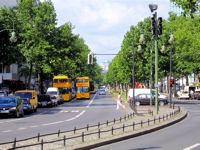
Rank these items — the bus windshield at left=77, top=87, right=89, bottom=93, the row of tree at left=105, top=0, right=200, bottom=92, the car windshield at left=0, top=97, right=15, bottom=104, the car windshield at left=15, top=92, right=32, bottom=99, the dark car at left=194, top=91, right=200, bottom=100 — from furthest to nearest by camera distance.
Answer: the dark car at left=194, top=91, right=200, bottom=100 → the bus windshield at left=77, top=87, right=89, bottom=93 → the row of tree at left=105, top=0, right=200, bottom=92 → the car windshield at left=15, top=92, right=32, bottom=99 → the car windshield at left=0, top=97, right=15, bottom=104

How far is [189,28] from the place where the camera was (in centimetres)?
7862

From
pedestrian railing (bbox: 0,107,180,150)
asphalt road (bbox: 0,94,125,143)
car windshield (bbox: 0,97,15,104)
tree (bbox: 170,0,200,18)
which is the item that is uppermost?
tree (bbox: 170,0,200,18)

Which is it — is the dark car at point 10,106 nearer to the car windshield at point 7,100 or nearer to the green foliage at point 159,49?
the car windshield at point 7,100

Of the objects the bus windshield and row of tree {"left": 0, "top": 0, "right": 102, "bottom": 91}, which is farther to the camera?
the bus windshield

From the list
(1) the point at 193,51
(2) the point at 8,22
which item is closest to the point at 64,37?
(2) the point at 8,22

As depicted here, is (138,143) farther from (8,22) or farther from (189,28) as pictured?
(189,28)

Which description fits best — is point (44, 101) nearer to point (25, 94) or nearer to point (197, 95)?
point (25, 94)

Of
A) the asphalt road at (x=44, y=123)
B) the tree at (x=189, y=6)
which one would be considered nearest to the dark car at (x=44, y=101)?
the asphalt road at (x=44, y=123)

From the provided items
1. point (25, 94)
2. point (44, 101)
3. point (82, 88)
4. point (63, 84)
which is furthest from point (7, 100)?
point (82, 88)

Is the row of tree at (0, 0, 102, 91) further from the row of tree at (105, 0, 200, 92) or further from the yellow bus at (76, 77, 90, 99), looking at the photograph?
the yellow bus at (76, 77, 90, 99)

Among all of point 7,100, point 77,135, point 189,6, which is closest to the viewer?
point 77,135

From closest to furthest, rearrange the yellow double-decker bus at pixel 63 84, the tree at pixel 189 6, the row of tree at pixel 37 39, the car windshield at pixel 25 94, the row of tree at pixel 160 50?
the tree at pixel 189 6 < the car windshield at pixel 25 94 < the row of tree at pixel 37 39 < the row of tree at pixel 160 50 < the yellow double-decker bus at pixel 63 84

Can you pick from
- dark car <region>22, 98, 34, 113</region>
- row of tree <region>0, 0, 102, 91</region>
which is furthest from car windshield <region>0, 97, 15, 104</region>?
row of tree <region>0, 0, 102, 91</region>

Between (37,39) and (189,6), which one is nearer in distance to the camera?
(189,6)
